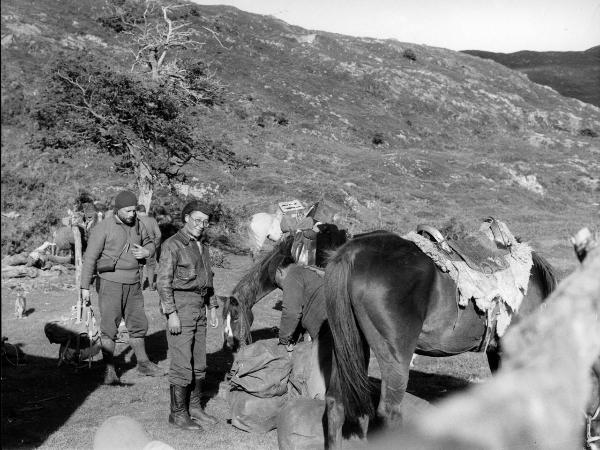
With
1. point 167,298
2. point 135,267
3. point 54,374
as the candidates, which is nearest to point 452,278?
point 167,298

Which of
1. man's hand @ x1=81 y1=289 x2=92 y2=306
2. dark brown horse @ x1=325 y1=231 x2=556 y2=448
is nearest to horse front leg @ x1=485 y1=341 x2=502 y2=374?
dark brown horse @ x1=325 y1=231 x2=556 y2=448

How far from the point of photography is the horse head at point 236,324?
6.16 meters

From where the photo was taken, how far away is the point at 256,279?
6.52 meters

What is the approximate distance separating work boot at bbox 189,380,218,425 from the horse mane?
1026 millimetres

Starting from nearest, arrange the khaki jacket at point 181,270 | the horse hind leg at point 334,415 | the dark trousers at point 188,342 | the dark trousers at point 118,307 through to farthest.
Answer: the horse hind leg at point 334,415, the khaki jacket at point 181,270, the dark trousers at point 188,342, the dark trousers at point 118,307

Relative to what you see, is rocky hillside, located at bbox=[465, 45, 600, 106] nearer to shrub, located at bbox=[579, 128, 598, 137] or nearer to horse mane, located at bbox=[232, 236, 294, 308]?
shrub, located at bbox=[579, 128, 598, 137]

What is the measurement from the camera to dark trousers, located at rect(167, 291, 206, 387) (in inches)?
217

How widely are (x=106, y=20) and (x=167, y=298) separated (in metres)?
17.2

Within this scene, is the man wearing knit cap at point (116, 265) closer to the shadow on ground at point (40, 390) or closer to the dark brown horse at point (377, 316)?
the shadow on ground at point (40, 390)

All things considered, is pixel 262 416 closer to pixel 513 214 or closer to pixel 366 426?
pixel 366 426

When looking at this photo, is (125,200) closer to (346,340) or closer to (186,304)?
(186,304)

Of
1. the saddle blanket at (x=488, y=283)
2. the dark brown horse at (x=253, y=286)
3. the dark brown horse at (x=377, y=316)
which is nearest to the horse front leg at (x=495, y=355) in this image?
the saddle blanket at (x=488, y=283)

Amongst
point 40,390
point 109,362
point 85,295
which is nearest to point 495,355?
point 109,362

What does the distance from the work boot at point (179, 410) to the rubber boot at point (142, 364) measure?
1568mm
